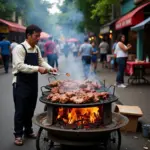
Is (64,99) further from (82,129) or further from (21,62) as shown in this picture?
(21,62)

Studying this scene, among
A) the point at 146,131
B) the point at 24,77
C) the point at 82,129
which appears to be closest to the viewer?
the point at 82,129

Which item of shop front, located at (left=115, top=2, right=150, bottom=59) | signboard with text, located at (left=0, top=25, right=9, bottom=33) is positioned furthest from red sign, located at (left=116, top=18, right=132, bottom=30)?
signboard with text, located at (left=0, top=25, right=9, bottom=33)

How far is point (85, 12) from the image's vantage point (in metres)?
29.6

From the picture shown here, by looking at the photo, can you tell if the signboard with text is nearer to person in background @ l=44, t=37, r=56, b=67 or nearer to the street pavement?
person in background @ l=44, t=37, r=56, b=67

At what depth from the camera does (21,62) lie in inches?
220

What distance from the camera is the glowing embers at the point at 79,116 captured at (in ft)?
16.6

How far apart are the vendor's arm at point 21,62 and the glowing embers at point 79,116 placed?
913 millimetres

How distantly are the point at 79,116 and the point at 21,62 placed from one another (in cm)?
142

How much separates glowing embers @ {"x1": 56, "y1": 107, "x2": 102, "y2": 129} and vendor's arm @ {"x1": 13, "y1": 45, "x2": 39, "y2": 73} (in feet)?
2.99

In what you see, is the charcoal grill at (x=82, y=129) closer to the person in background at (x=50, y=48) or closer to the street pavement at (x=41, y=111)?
the street pavement at (x=41, y=111)

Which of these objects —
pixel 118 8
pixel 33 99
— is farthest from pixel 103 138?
pixel 118 8

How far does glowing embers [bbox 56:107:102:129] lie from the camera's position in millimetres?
5047

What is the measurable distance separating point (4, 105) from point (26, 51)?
424 centimetres

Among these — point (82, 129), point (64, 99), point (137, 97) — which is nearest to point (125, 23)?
point (137, 97)
